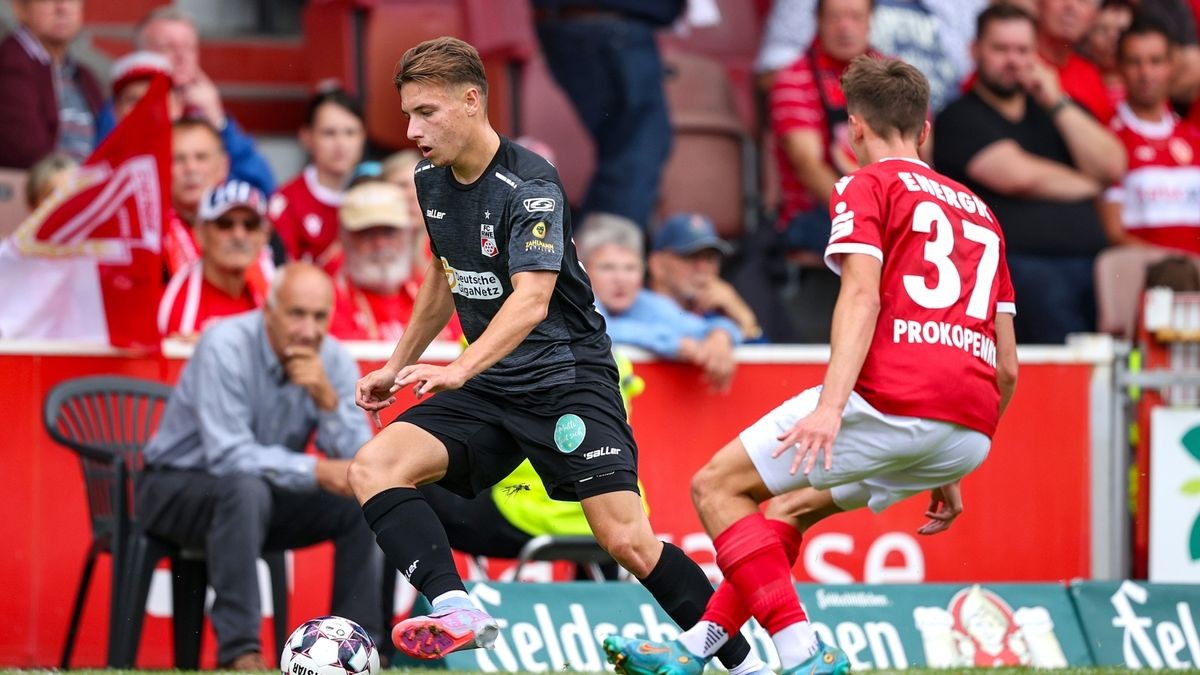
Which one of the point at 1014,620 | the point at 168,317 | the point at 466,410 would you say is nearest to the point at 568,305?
the point at 466,410

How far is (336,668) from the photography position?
538 centimetres

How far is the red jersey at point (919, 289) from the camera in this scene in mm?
5344

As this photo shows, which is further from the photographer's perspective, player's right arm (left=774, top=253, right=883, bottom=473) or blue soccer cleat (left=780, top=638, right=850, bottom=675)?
blue soccer cleat (left=780, top=638, right=850, bottom=675)

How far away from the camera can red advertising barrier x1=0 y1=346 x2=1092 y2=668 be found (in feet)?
25.6

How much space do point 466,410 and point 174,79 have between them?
472 cm

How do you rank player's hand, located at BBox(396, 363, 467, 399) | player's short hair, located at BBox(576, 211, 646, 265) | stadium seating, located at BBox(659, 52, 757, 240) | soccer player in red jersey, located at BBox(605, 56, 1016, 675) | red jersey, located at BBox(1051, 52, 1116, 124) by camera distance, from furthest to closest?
red jersey, located at BBox(1051, 52, 1116, 124)
stadium seating, located at BBox(659, 52, 757, 240)
player's short hair, located at BBox(576, 211, 646, 265)
soccer player in red jersey, located at BBox(605, 56, 1016, 675)
player's hand, located at BBox(396, 363, 467, 399)

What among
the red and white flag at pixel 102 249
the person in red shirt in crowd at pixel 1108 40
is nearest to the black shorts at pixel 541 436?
the red and white flag at pixel 102 249

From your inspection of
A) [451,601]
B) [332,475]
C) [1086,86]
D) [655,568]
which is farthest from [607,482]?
[1086,86]

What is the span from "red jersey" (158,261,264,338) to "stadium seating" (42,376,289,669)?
653 millimetres

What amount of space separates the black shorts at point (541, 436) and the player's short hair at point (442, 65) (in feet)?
3.04

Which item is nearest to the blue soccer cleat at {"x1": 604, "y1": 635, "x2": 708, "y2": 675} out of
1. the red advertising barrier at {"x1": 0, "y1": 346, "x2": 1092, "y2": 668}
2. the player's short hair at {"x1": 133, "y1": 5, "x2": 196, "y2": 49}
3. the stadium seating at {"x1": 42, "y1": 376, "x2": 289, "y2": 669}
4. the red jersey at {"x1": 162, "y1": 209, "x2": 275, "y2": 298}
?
the stadium seating at {"x1": 42, "y1": 376, "x2": 289, "y2": 669}

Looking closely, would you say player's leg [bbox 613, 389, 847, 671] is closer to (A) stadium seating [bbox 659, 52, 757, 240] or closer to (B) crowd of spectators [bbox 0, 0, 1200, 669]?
(B) crowd of spectators [bbox 0, 0, 1200, 669]

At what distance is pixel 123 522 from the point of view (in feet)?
24.3

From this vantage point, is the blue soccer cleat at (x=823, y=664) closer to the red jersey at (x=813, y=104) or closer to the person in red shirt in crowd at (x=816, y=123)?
the person in red shirt in crowd at (x=816, y=123)
